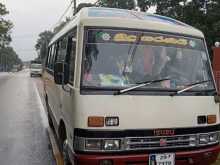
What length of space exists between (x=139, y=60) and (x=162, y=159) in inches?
50.5

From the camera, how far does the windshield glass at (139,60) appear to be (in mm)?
4781

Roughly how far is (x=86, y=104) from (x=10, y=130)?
573 centimetres

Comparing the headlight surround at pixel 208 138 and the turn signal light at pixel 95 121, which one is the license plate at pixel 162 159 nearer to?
the headlight surround at pixel 208 138

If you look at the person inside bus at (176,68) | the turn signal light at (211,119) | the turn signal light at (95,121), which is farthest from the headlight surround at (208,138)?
the turn signal light at (95,121)

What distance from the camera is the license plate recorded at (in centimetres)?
461

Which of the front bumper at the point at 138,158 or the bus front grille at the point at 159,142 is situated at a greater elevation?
the bus front grille at the point at 159,142

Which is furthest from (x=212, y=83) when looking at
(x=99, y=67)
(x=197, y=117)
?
(x=99, y=67)

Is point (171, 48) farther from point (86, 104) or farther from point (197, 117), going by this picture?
point (86, 104)

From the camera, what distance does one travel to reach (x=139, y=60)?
4.95 metres

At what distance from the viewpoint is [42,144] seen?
8.16m

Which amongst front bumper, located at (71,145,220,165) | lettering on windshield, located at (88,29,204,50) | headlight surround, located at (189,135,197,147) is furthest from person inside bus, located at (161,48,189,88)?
front bumper, located at (71,145,220,165)

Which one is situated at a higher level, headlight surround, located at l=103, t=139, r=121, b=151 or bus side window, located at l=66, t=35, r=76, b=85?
bus side window, located at l=66, t=35, r=76, b=85

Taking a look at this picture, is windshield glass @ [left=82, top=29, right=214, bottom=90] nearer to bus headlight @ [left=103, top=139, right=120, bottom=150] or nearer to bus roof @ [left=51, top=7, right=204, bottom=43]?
bus roof @ [left=51, top=7, right=204, bottom=43]

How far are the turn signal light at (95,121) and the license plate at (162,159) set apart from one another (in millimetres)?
743
